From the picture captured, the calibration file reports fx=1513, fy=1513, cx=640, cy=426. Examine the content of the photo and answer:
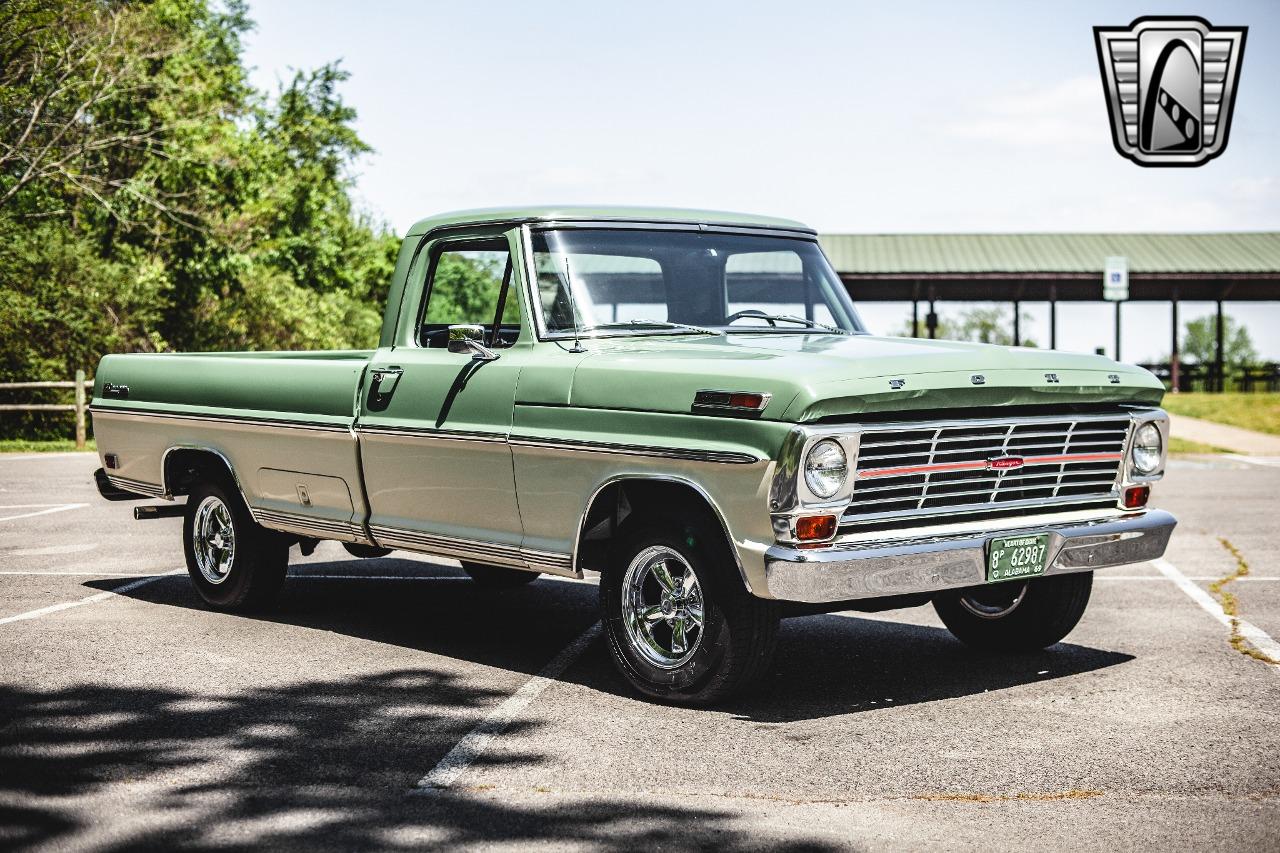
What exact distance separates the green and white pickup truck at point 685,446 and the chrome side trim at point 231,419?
2cm

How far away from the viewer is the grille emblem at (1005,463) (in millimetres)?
6520

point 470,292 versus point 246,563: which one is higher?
point 470,292

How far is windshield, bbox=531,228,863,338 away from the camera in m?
7.27

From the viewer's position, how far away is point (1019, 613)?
775cm

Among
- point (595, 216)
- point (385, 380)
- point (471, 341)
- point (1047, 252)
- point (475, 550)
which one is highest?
point (1047, 252)

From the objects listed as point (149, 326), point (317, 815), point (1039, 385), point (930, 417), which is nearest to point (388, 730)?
point (317, 815)

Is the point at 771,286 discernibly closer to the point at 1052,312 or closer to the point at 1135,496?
the point at 1135,496

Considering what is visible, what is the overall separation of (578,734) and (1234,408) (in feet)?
112

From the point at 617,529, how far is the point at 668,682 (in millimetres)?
723

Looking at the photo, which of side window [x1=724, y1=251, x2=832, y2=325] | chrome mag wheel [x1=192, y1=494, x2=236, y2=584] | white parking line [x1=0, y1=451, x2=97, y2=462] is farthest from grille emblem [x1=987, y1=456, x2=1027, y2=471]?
white parking line [x1=0, y1=451, x2=97, y2=462]

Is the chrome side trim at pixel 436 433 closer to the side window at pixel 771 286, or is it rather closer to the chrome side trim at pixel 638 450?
the chrome side trim at pixel 638 450

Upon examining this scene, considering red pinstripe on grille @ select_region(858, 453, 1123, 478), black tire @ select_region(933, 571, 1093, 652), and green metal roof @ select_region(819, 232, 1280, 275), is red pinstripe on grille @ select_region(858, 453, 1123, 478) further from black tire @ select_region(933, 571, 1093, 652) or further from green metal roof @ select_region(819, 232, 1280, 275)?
green metal roof @ select_region(819, 232, 1280, 275)

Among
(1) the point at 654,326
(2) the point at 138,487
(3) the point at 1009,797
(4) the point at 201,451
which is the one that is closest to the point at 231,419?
(4) the point at 201,451

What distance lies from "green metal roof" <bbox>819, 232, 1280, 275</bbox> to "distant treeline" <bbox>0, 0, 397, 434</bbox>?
49.8ft
